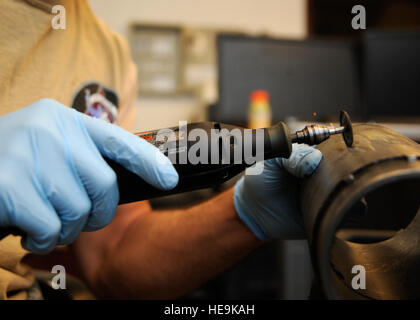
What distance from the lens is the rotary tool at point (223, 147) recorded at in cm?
54

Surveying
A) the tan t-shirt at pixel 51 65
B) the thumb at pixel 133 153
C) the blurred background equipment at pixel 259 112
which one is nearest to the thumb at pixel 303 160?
the thumb at pixel 133 153

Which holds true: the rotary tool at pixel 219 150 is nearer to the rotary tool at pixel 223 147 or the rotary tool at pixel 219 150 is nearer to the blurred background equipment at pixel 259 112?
the rotary tool at pixel 223 147

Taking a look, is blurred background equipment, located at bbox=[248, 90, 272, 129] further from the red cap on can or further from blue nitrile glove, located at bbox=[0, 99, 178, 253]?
blue nitrile glove, located at bbox=[0, 99, 178, 253]

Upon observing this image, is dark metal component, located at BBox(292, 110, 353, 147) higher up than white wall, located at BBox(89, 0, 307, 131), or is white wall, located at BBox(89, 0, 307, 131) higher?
white wall, located at BBox(89, 0, 307, 131)

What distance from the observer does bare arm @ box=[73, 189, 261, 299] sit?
832 mm

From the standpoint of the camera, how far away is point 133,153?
55cm

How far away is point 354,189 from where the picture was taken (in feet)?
1.36

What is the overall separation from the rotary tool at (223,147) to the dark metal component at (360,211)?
0.04 metres

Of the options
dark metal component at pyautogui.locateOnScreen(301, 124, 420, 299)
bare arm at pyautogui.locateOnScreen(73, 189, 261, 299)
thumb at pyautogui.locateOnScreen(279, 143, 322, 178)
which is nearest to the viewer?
dark metal component at pyautogui.locateOnScreen(301, 124, 420, 299)

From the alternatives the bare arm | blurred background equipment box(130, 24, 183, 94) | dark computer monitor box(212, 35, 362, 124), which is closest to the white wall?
blurred background equipment box(130, 24, 183, 94)

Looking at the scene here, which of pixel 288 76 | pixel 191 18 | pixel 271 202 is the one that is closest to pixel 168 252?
pixel 271 202

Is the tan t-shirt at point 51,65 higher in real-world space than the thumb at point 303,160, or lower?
higher

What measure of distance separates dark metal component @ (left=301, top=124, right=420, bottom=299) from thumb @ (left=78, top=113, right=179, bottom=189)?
0.23m
